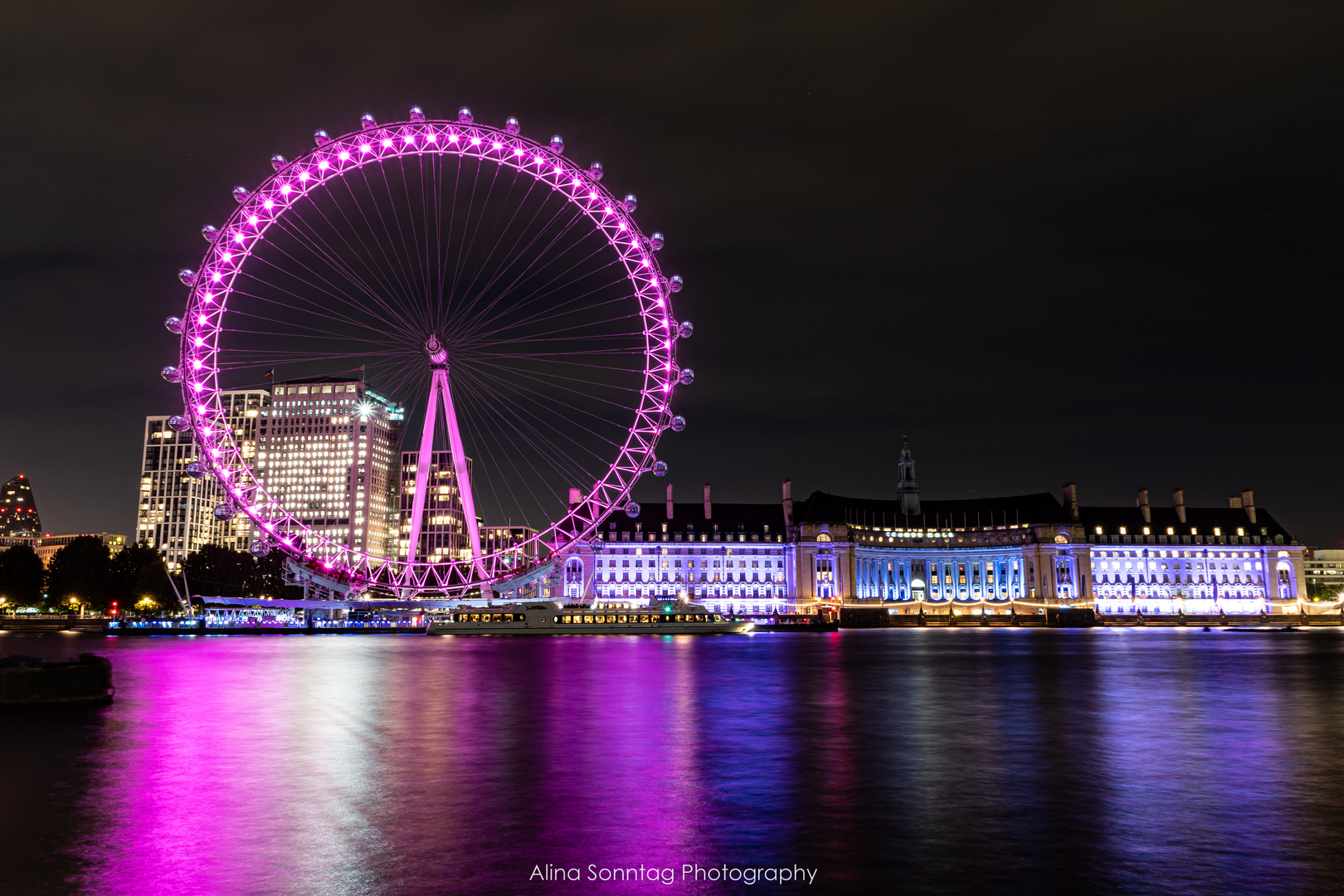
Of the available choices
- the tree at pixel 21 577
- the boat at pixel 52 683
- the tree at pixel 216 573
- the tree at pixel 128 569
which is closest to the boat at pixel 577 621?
the tree at pixel 128 569

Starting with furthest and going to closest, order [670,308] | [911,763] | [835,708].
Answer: [670,308]
[835,708]
[911,763]

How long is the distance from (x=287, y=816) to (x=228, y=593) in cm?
15848

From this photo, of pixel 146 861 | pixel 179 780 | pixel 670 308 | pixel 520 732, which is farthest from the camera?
pixel 670 308

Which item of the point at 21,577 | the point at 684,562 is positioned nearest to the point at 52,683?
the point at 21,577

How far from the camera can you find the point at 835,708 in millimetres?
35562

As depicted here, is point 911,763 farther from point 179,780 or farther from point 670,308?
point 670,308

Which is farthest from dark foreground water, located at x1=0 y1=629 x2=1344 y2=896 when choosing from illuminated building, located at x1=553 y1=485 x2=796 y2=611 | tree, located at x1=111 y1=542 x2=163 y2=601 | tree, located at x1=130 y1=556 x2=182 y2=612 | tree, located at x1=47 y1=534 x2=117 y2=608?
illuminated building, located at x1=553 y1=485 x2=796 y2=611

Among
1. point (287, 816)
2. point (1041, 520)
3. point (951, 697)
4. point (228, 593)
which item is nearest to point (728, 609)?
point (1041, 520)

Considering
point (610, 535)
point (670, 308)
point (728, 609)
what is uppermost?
point (670, 308)

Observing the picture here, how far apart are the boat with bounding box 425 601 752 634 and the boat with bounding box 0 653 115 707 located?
84.1 meters

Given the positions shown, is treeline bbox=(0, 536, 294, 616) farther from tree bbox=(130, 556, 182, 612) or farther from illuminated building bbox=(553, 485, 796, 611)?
illuminated building bbox=(553, 485, 796, 611)

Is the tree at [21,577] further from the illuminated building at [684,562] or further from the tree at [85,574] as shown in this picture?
the illuminated building at [684,562]

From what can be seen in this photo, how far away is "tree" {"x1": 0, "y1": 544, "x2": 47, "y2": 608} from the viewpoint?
134m

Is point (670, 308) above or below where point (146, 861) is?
above
